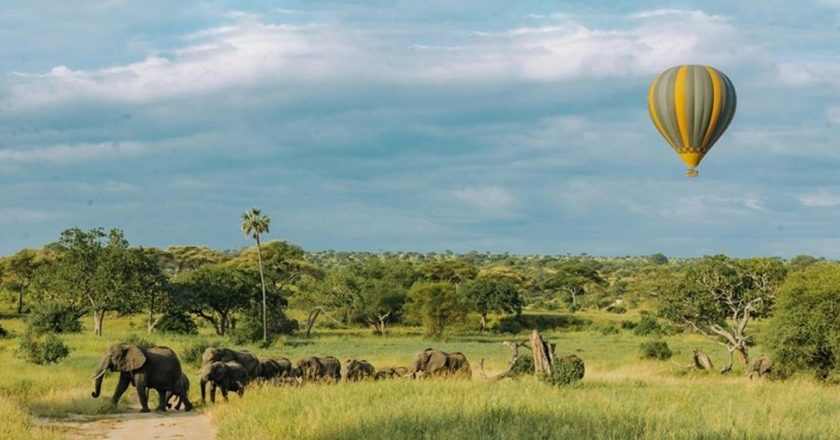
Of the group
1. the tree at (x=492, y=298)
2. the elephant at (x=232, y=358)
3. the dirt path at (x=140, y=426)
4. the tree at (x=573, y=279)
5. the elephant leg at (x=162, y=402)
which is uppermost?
the tree at (x=573, y=279)

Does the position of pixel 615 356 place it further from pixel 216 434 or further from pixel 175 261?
pixel 175 261

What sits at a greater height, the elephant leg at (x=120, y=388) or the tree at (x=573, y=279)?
the tree at (x=573, y=279)

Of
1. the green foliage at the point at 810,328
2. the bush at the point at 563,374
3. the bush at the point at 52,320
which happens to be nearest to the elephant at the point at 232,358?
the bush at the point at 563,374

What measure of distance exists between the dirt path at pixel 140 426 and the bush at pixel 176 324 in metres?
51.9

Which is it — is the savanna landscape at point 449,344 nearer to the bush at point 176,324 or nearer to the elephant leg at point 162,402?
the bush at point 176,324

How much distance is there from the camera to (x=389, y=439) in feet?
47.2

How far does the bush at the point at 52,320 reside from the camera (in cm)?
6265

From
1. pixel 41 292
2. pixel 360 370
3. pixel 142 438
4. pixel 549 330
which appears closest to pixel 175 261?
pixel 41 292

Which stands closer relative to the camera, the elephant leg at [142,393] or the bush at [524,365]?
the elephant leg at [142,393]

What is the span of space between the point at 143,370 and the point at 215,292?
5295 cm

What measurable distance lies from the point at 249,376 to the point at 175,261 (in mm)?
98173

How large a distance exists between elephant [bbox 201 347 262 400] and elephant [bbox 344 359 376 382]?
3.03 meters

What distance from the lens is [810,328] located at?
33812 millimetres

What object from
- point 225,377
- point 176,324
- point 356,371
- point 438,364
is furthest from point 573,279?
point 225,377
